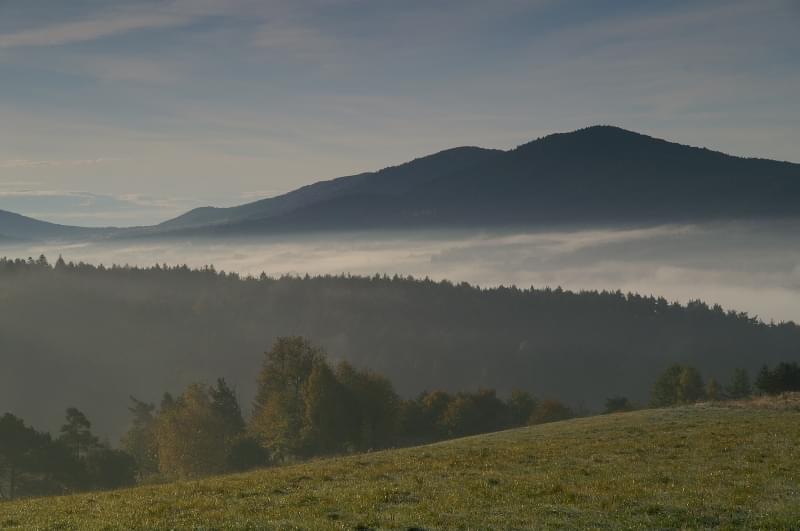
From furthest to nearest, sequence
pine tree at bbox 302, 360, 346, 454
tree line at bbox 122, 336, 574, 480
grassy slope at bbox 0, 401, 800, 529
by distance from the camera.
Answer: tree line at bbox 122, 336, 574, 480 < pine tree at bbox 302, 360, 346, 454 < grassy slope at bbox 0, 401, 800, 529

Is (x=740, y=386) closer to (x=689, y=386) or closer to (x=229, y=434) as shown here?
(x=689, y=386)

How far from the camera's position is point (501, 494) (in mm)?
21672

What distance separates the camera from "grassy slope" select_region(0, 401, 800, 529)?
60.2ft

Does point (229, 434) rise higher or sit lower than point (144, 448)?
higher

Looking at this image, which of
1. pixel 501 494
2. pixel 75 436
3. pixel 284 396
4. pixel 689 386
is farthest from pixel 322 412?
pixel 689 386

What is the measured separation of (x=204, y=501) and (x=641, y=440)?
22.2 metres

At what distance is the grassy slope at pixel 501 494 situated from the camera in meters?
18.4

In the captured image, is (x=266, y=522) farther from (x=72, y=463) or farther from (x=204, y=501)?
(x=72, y=463)

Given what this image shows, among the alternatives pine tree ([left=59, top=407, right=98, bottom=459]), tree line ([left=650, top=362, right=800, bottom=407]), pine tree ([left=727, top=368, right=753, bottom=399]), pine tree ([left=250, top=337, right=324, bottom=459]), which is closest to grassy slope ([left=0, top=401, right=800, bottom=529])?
pine tree ([left=250, top=337, right=324, bottom=459])

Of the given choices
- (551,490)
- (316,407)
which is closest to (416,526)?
(551,490)

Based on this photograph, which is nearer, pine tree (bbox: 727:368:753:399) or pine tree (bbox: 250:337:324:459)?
pine tree (bbox: 250:337:324:459)

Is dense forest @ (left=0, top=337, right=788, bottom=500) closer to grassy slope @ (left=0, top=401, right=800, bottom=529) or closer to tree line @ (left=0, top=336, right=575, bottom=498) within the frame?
tree line @ (left=0, top=336, right=575, bottom=498)

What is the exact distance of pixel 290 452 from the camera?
8588 cm

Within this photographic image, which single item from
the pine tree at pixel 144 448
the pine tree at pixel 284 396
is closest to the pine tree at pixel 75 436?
the pine tree at pixel 144 448
